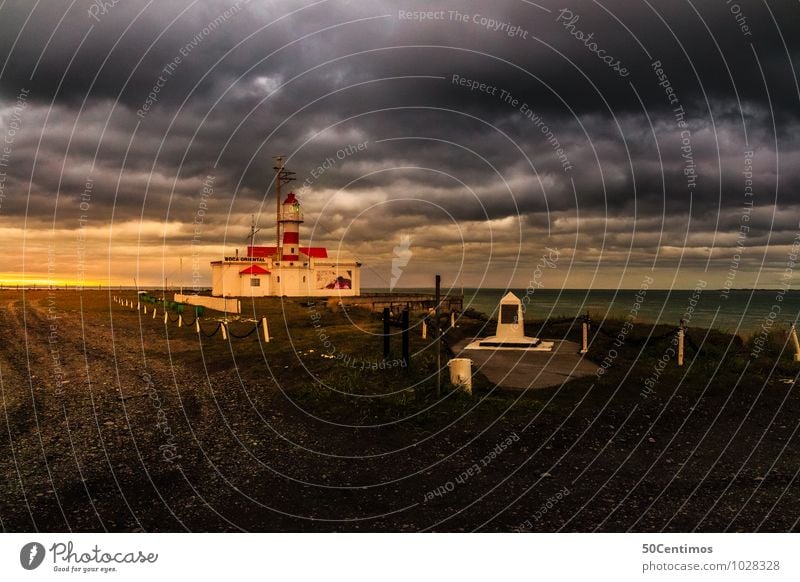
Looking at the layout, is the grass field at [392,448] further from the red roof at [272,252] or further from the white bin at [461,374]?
the red roof at [272,252]

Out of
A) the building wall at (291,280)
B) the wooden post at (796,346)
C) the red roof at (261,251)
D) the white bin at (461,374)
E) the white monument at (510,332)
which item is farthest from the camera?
the red roof at (261,251)

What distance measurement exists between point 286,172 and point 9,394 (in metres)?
47.6

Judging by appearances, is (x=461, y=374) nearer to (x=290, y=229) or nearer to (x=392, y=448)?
(x=392, y=448)

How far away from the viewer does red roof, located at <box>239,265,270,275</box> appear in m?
54.6

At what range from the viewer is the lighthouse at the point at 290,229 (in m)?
57.9

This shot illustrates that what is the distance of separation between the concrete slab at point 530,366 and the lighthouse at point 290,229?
40.7 meters

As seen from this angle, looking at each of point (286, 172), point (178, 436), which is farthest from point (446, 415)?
point (286, 172)

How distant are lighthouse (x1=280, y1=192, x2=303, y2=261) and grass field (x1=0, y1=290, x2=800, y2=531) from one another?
41200mm

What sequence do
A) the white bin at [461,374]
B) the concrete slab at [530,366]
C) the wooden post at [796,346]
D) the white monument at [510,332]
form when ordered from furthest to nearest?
1. the white monument at [510,332]
2. the wooden post at [796,346]
3. the concrete slab at [530,366]
4. the white bin at [461,374]

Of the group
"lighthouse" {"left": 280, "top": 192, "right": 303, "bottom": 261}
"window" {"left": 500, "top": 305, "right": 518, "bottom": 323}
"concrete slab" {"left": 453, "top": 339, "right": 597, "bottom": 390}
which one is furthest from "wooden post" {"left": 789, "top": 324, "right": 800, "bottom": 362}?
"lighthouse" {"left": 280, "top": 192, "right": 303, "bottom": 261}

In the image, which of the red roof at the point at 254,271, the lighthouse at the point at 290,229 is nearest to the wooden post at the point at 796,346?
the red roof at the point at 254,271
